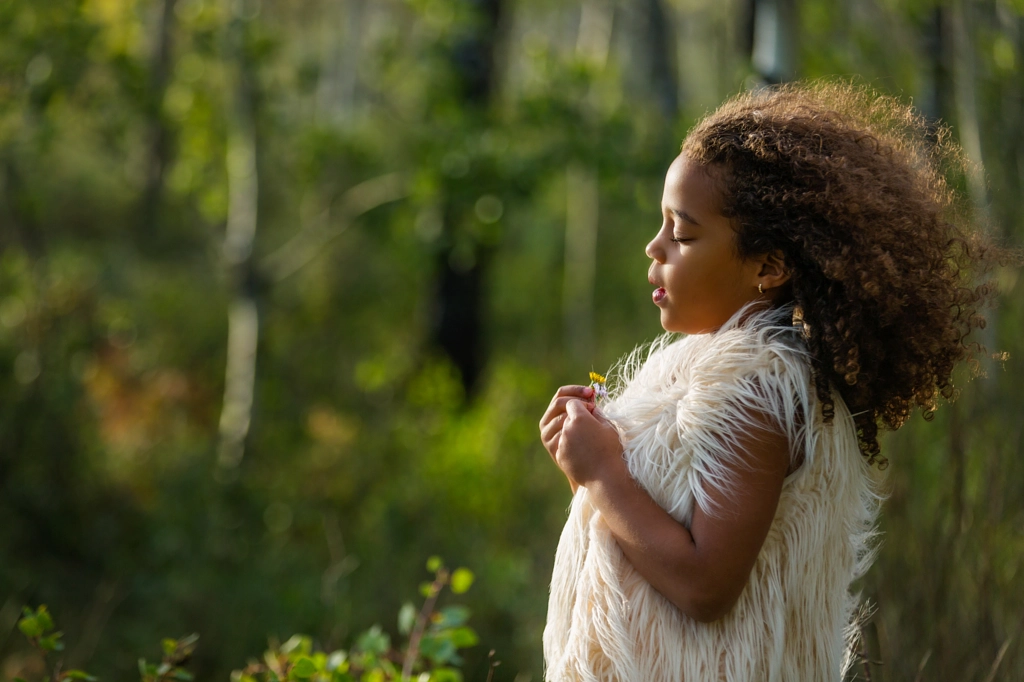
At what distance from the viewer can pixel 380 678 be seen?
221 centimetres

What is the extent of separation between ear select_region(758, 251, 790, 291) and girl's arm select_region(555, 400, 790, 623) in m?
0.24

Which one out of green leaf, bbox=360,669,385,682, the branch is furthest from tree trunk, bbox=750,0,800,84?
the branch

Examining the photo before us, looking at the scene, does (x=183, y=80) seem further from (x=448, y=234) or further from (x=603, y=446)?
(x=603, y=446)

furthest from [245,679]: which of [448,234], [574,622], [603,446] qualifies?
[448,234]

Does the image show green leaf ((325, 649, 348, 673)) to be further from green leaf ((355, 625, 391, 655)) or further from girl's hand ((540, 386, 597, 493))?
girl's hand ((540, 386, 597, 493))

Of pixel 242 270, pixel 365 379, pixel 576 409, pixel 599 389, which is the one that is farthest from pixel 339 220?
pixel 576 409

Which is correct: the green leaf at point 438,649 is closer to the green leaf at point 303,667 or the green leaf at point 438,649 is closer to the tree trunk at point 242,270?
the green leaf at point 303,667

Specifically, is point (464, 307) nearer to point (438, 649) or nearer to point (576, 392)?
point (438, 649)

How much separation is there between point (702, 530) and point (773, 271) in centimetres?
43

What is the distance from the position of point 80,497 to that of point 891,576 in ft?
14.0

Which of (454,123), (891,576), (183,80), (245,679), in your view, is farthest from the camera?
(183,80)

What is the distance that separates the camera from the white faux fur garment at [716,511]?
4.71 ft

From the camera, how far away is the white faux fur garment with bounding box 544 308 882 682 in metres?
1.43

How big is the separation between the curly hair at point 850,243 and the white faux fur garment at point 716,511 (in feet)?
0.21
